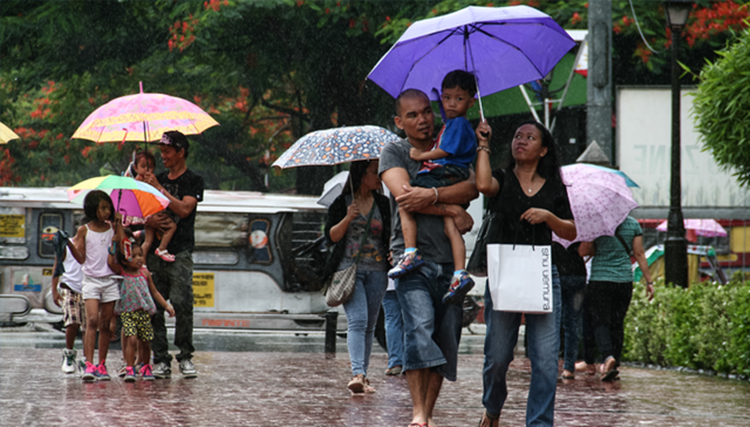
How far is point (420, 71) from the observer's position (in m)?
5.81

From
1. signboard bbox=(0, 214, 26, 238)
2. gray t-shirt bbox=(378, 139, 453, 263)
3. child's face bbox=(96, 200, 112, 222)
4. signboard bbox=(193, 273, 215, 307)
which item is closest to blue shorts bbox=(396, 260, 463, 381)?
gray t-shirt bbox=(378, 139, 453, 263)

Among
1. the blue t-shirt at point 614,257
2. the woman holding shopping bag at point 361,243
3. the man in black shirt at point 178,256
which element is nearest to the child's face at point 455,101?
the woman holding shopping bag at point 361,243

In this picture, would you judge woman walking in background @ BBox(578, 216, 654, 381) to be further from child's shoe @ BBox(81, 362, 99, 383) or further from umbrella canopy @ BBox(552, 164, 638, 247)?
child's shoe @ BBox(81, 362, 99, 383)

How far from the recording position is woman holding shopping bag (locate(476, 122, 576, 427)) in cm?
516

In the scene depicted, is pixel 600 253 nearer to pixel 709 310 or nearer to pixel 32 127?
pixel 709 310

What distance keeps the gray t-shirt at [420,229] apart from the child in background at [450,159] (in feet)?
0.14

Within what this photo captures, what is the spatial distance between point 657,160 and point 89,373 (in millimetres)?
11957

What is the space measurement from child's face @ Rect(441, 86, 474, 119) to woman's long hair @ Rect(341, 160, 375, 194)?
2.50 meters

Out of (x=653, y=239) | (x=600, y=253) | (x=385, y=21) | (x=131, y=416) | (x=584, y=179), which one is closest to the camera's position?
(x=131, y=416)

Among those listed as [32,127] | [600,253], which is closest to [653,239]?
[600,253]

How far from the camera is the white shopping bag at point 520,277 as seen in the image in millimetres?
5059

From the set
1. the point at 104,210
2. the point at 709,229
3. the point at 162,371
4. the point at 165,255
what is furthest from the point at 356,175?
the point at 709,229

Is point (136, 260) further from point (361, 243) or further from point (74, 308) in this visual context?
point (361, 243)

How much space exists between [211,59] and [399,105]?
16.1m
